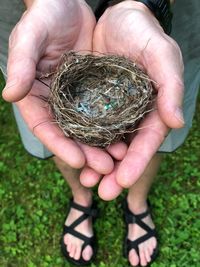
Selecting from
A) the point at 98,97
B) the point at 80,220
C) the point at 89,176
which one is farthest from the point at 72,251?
the point at 89,176

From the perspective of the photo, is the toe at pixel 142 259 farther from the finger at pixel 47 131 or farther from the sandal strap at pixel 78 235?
the finger at pixel 47 131

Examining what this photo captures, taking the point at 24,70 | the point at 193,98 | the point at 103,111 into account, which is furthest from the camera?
the point at 193,98

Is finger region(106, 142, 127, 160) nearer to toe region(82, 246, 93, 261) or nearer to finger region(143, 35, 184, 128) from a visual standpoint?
finger region(143, 35, 184, 128)

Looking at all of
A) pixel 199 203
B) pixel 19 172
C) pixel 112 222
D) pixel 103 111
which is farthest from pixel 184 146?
pixel 103 111

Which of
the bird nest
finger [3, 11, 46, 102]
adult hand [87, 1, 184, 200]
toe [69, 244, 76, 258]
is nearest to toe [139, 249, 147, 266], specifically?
toe [69, 244, 76, 258]

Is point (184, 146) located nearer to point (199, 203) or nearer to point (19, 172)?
point (199, 203)

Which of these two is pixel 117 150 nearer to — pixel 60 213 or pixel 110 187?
pixel 110 187

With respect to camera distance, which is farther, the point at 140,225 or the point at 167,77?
the point at 140,225

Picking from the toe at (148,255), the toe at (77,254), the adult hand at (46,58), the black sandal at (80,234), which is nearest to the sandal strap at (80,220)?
the black sandal at (80,234)
